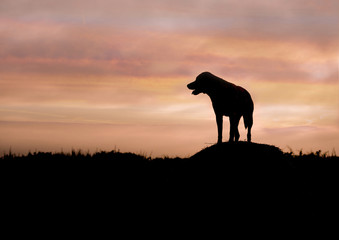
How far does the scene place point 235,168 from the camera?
5.86m

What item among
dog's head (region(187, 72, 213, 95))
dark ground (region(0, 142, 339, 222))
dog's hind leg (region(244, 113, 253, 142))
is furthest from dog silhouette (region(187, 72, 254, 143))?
dark ground (region(0, 142, 339, 222))

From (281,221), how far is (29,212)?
6.07m

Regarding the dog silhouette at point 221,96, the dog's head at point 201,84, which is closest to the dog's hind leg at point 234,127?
the dog silhouette at point 221,96

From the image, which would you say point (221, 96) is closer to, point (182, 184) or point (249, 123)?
point (249, 123)

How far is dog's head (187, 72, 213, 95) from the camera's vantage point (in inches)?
368

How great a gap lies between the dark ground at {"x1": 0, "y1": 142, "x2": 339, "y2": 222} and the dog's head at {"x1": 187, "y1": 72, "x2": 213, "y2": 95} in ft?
7.97

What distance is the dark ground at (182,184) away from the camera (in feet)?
18.5

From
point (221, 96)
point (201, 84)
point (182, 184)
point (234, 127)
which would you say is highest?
point (201, 84)

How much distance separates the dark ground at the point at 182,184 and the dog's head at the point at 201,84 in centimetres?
243

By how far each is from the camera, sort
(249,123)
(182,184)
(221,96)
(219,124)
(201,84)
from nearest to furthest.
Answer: (182,184)
(219,124)
(221,96)
(201,84)
(249,123)

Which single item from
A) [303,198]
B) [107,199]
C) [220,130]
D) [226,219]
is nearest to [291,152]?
[220,130]

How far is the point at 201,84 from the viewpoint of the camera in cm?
938

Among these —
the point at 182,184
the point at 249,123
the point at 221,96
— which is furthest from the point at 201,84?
the point at 182,184

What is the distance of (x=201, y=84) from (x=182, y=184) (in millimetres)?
3853
